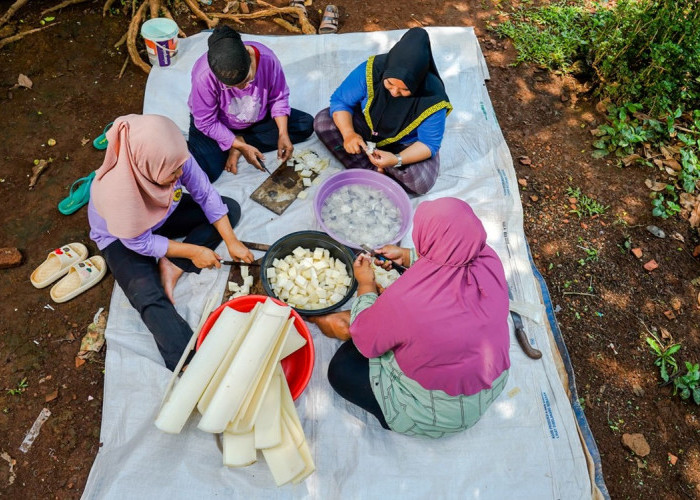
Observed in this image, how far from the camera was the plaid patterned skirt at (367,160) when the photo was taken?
10.4 feet

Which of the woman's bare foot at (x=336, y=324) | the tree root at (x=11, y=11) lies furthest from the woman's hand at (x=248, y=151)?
the tree root at (x=11, y=11)

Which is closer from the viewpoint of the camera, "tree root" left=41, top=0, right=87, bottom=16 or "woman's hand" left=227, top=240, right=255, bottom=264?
"woman's hand" left=227, top=240, right=255, bottom=264

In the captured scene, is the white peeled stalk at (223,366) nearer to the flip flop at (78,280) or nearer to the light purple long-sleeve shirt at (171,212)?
the light purple long-sleeve shirt at (171,212)

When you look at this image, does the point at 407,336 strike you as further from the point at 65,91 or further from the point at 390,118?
the point at 65,91

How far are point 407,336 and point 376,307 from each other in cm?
19

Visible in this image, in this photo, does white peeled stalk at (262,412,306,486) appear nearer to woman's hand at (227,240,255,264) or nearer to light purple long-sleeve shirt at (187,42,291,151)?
woman's hand at (227,240,255,264)

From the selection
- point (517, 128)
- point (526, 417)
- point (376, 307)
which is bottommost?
point (526, 417)

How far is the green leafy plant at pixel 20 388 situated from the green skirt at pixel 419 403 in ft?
6.31

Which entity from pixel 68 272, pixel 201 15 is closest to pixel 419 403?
pixel 68 272

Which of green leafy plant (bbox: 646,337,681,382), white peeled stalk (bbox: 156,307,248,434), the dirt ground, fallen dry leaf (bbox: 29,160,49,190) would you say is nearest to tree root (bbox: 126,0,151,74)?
the dirt ground

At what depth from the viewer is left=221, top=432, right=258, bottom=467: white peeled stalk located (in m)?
2.10

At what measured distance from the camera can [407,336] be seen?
190 cm

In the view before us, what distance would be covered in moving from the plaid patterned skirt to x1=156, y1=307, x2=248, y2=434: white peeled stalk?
1493 millimetres

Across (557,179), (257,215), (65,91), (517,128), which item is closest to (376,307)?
(257,215)
